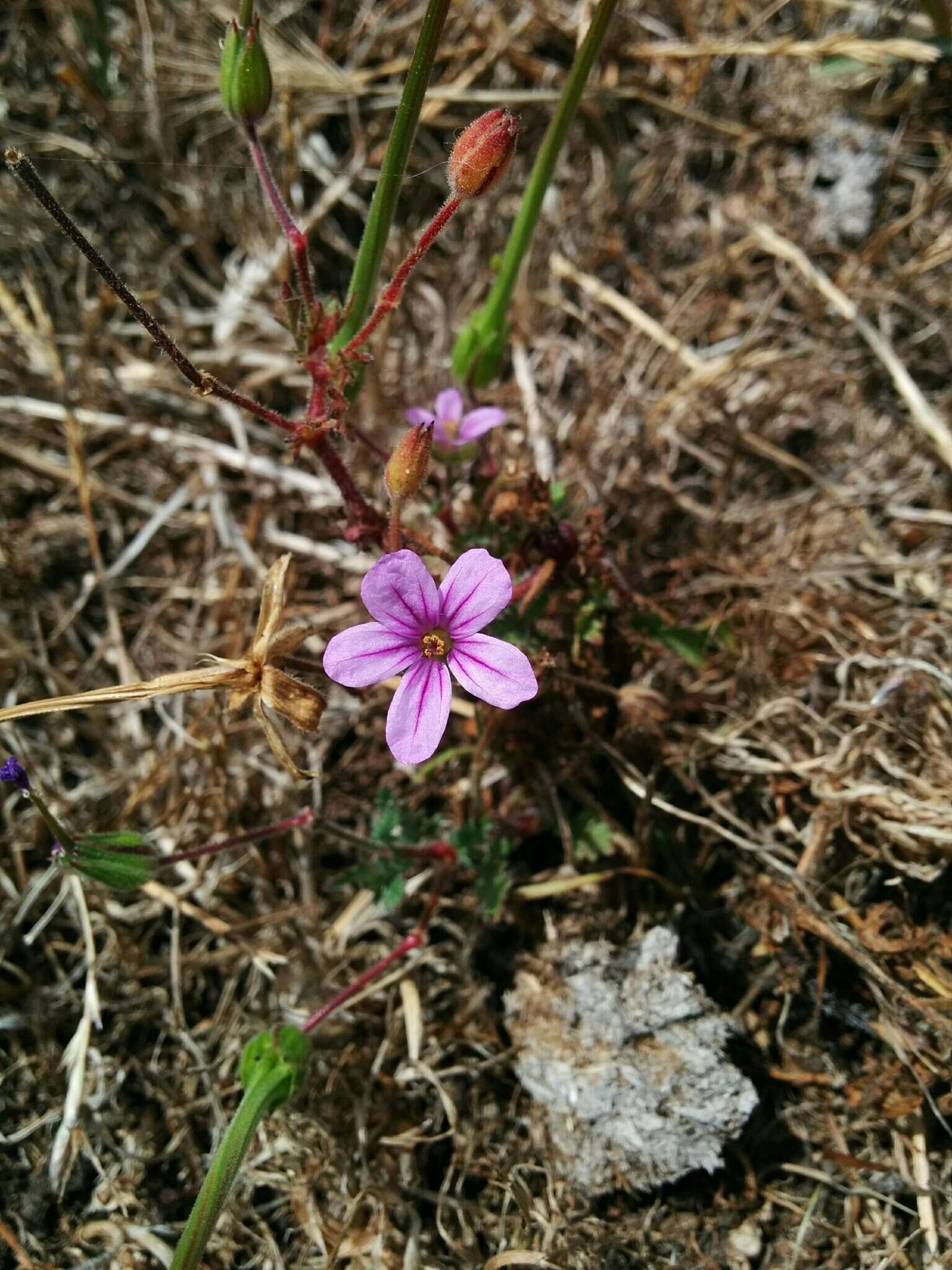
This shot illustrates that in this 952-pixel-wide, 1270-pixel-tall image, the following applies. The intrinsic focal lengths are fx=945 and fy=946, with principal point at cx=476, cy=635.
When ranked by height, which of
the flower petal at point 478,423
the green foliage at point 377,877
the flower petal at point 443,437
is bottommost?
the green foliage at point 377,877

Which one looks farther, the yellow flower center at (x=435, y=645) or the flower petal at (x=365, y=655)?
the yellow flower center at (x=435, y=645)

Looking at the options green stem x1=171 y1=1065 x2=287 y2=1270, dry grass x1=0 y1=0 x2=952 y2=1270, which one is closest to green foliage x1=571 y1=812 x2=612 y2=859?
dry grass x1=0 y1=0 x2=952 y2=1270

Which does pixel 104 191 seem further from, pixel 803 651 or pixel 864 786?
pixel 864 786

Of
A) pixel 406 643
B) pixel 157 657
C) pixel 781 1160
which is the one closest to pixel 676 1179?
pixel 781 1160

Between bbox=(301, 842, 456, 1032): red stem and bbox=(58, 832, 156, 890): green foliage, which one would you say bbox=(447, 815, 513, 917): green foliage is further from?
bbox=(58, 832, 156, 890): green foliage

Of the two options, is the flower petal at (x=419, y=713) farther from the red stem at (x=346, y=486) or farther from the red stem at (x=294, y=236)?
the red stem at (x=294, y=236)

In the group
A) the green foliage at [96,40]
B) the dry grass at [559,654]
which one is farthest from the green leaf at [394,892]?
the green foliage at [96,40]
